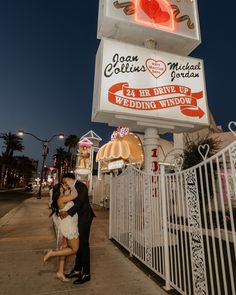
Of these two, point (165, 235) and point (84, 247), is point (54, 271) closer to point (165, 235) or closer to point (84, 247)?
point (84, 247)

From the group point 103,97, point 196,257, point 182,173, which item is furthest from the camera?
point 103,97

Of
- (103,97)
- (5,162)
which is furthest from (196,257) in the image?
(5,162)

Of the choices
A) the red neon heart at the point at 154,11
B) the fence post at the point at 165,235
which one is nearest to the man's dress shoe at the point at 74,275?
the fence post at the point at 165,235

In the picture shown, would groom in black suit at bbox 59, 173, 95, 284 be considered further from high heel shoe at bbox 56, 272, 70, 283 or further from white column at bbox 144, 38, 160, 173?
white column at bbox 144, 38, 160, 173

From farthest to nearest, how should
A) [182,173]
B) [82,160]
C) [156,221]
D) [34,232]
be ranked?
[82,160] < [34,232] < [156,221] < [182,173]

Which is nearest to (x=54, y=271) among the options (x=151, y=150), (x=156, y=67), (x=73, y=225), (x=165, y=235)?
(x=73, y=225)

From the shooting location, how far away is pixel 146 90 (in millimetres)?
6961

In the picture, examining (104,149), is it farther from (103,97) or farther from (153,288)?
(153,288)

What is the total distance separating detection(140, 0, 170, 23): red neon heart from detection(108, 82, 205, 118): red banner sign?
2679mm

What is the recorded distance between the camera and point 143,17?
7648 mm

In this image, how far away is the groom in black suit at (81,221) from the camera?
13.3 feet

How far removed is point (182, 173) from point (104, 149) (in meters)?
14.4

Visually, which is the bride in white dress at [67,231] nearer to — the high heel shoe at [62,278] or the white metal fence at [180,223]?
the high heel shoe at [62,278]

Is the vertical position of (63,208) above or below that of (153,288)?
above
